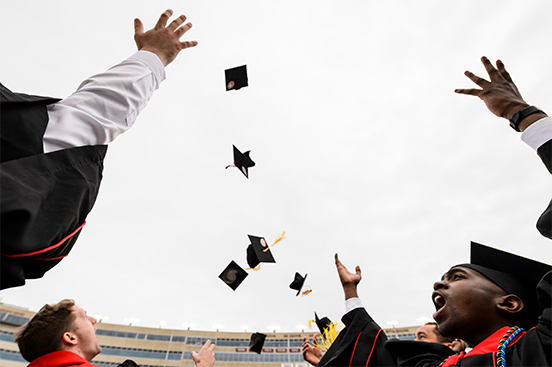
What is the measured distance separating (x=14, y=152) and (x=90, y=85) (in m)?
0.41

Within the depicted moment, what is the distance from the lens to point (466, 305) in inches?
73.2

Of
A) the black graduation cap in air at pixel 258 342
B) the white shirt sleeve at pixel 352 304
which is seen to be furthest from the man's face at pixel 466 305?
the black graduation cap in air at pixel 258 342

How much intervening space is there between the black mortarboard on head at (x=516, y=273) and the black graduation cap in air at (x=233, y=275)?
474cm

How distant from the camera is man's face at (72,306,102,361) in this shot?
7.04 feet

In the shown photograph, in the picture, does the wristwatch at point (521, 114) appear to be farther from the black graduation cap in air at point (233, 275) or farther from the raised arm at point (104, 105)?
the black graduation cap in air at point (233, 275)

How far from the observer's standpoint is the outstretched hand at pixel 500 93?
1726 millimetres

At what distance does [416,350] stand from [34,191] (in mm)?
2295

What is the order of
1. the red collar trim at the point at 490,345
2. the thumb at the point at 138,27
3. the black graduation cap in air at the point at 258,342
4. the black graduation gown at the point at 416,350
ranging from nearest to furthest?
the black graduation gown at the point at 416,350 → the red collar trim at the point at 490,345 → the thumb at the point at 138,27 → the black graduation cap in air at the point at 258,342

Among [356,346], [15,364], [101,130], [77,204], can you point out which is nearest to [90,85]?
[101,130]

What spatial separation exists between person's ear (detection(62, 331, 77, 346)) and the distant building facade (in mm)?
41237

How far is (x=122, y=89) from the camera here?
3.69 ft

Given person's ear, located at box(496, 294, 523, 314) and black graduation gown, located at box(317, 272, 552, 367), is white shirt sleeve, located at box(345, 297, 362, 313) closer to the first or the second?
black graduation gown, located at box(317, 272, 552, 367)

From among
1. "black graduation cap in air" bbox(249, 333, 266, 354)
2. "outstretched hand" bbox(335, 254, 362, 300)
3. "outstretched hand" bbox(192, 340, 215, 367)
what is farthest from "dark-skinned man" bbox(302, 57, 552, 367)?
"black graduation cap in air" bbox(249, 333, 266, 354)

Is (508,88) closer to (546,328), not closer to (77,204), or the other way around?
(546,328)
